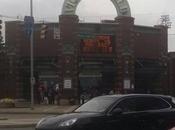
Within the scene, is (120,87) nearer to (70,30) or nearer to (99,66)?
(99,66)

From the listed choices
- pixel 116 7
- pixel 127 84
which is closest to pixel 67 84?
pixel 127 84

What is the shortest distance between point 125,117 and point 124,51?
142 ft

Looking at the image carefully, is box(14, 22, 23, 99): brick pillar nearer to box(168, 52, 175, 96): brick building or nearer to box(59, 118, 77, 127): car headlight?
box(168, 52, 175, 96): brick building

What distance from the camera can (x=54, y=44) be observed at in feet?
195

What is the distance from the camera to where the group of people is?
175ft

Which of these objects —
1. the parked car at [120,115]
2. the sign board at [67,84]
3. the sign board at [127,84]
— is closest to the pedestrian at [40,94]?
the sign board at [67,84]

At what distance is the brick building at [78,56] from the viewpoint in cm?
5753

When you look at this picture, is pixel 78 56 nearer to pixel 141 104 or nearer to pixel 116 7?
pixel 116 7

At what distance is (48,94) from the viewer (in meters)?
54.4

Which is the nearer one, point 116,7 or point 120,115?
point 120,115

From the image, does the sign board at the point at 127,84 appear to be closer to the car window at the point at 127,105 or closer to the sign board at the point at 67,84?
the sign board at the point at 67,84

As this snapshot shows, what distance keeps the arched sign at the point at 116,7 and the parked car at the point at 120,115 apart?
132 feet

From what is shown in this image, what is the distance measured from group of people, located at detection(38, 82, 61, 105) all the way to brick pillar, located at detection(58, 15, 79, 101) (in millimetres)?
1584

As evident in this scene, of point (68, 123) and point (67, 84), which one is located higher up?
point (68, 123)
